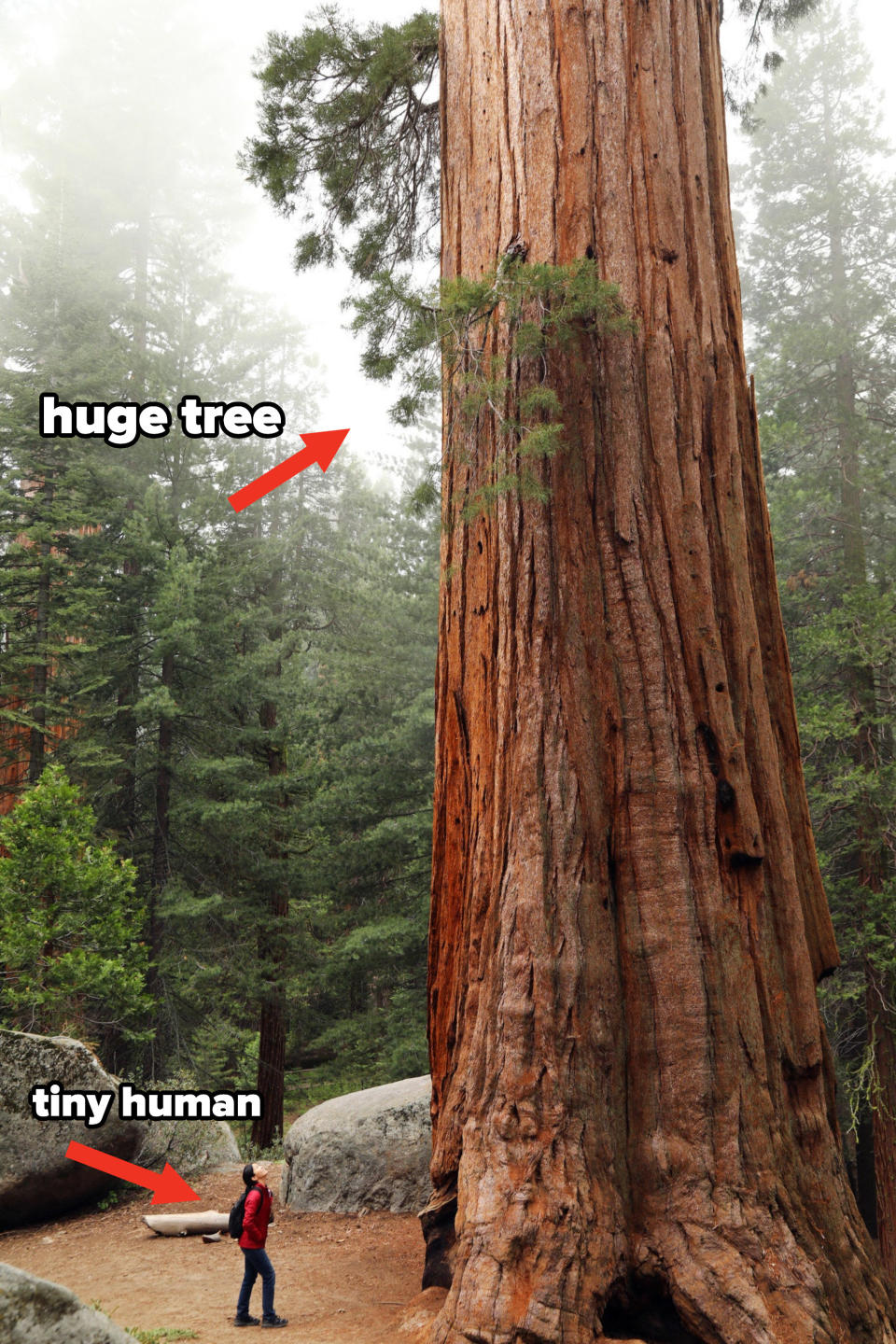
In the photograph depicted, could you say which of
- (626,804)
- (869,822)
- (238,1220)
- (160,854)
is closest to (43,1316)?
(626,804)

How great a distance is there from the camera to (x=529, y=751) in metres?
4.48

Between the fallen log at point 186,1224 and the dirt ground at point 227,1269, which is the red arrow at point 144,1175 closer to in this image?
the dirt ground at point 227,1269

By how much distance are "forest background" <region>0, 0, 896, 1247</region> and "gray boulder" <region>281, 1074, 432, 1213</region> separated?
3.24 metres

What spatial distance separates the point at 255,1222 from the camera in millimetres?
5547

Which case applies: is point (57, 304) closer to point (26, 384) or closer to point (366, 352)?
point (26, 384)

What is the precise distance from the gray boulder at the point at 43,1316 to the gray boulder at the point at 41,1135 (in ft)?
22.1

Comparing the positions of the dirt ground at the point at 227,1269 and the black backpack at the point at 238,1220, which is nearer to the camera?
the dirt ground at the point at 227,1269

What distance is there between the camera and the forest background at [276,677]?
12430 millimetres

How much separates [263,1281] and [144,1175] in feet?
17.6

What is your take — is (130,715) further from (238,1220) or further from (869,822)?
(238,1220)

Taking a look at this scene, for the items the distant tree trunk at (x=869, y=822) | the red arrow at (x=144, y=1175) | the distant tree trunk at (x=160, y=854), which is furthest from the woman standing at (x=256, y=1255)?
the distant tree trunk at (x=160, y=854)

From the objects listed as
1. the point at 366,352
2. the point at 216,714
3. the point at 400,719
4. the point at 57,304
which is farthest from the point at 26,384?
the point at 366,352

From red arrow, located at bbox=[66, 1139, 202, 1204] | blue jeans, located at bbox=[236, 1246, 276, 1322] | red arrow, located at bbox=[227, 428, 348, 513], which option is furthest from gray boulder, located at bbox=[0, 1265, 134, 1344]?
red arrow, located at bbox=[227, 428, 348, 513]

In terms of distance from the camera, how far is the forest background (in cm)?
1243
